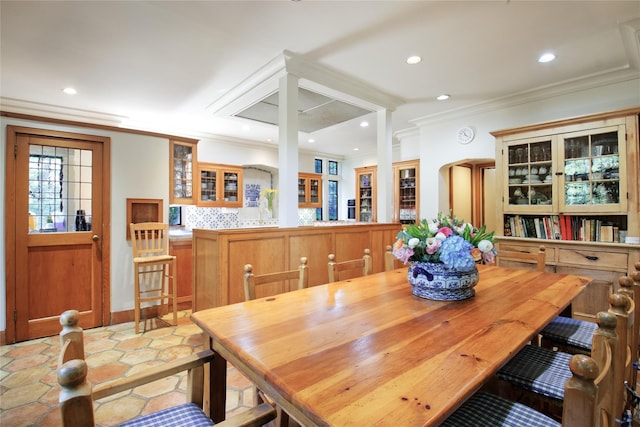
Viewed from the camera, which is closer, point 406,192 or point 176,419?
point 176,419

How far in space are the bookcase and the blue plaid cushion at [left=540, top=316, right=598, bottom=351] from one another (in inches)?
69.5

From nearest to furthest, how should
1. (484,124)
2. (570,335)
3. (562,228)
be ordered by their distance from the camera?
1. (570,335)
2. (562,228)
3. (484,124)

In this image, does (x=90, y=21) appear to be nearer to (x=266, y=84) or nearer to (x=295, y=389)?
(x=266, y=84)

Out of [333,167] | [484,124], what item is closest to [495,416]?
[484,124]

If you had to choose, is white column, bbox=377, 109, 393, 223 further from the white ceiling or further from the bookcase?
the bookcase

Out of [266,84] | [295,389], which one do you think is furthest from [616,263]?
[266,84]

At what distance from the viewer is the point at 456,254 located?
1.43 m

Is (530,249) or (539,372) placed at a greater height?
(530,249)

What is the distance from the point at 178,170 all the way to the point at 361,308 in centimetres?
399

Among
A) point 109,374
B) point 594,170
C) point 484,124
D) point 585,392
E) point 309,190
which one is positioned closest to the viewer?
point 585,392

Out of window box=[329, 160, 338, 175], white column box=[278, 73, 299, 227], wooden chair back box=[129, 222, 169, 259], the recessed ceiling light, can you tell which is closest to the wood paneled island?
white column box=[278, 73, 299, 227]

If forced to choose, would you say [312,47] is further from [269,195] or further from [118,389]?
[269,195]

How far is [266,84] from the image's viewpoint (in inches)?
134

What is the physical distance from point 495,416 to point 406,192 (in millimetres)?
4833
